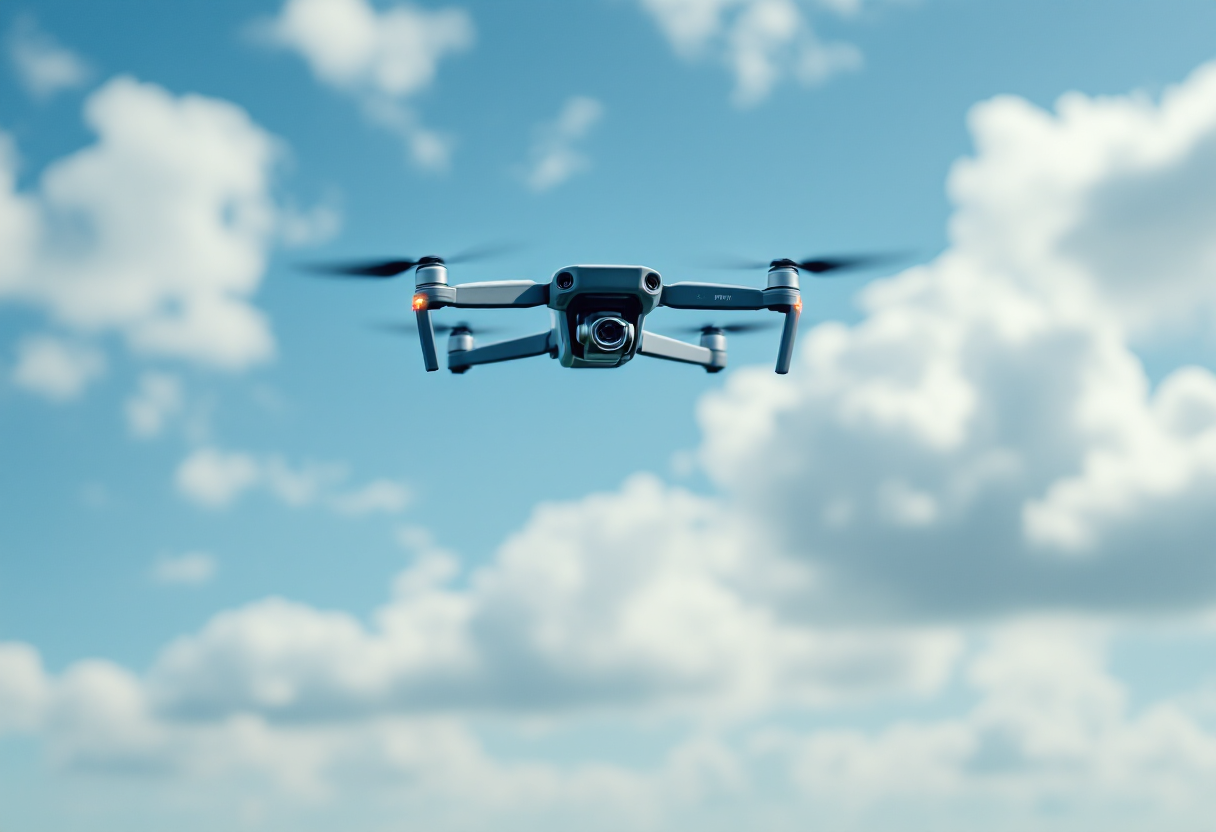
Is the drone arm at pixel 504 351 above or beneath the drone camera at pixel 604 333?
above

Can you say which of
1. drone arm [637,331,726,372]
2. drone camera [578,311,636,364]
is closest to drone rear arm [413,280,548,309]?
drone camera [578,311,636,364]

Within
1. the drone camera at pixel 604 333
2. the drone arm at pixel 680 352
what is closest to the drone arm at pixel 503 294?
the drone camera at pixel 604 333

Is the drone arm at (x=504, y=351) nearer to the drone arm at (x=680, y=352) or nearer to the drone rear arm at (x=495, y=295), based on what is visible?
the drone rear arm at (x=495, y=295)

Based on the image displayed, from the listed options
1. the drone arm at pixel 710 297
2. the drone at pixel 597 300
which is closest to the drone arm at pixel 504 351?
the drone at pixel 597 300

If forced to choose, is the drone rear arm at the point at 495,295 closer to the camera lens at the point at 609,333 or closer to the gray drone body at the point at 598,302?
the gray drone body at the point at 598,302

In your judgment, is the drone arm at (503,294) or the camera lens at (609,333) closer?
the camera lens at (609,333)

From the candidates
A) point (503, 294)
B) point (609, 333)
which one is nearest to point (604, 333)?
point (609, 333)

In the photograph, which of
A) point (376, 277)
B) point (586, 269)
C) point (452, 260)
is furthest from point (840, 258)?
point (376, 277)
